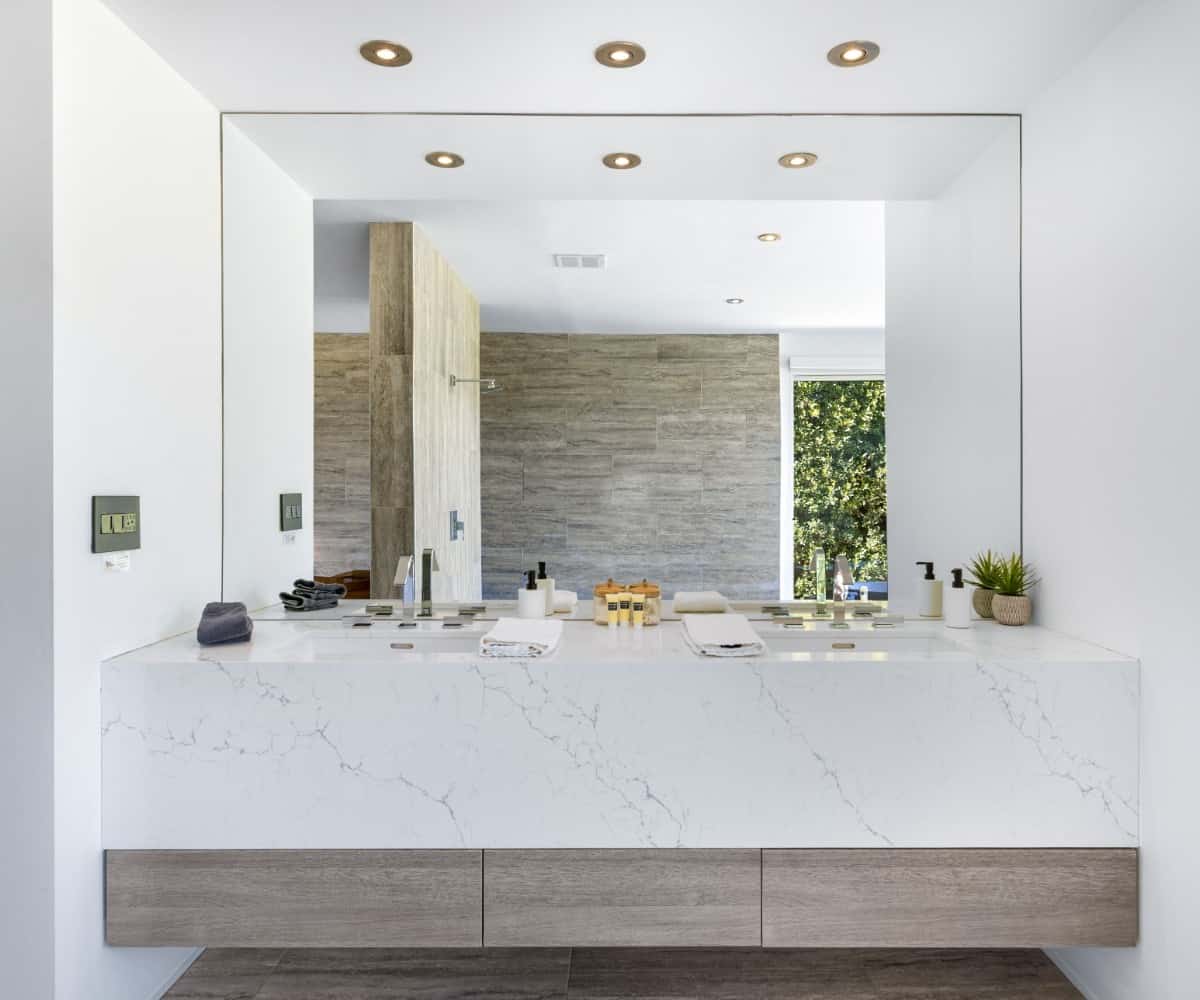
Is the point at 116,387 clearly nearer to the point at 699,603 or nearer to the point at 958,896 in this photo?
the point at 699,603

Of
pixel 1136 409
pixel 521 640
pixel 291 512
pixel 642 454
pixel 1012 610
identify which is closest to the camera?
pixel 1136 409

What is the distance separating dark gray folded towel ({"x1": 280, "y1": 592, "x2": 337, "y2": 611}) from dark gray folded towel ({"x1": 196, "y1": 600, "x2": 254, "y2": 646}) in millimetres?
283

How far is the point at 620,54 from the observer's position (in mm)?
2016

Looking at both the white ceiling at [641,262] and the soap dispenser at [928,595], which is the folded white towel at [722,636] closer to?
the soap dispenser at [928,595]

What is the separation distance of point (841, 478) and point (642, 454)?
59 cm

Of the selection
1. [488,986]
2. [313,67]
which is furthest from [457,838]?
[313,67]

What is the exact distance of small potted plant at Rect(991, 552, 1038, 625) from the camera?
232 centimetres

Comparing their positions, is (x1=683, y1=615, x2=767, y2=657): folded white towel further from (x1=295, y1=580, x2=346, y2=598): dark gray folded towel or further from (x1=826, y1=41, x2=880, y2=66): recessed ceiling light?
(x1=826, y1=41, x2=880, y2=66): recessed ceiling light

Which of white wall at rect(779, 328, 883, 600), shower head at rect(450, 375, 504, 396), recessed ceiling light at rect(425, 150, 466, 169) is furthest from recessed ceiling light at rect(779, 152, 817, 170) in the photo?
shower head at rect(450, 375, 504, 396)

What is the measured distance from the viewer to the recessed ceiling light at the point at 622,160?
95.3 inches

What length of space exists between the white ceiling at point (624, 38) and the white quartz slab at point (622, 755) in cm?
148

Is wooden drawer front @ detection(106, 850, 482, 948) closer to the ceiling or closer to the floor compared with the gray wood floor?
closer to the ceiling

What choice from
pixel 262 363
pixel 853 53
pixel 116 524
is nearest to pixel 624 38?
pixel 853 53

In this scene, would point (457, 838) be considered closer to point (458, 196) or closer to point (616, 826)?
point (616, 826)
